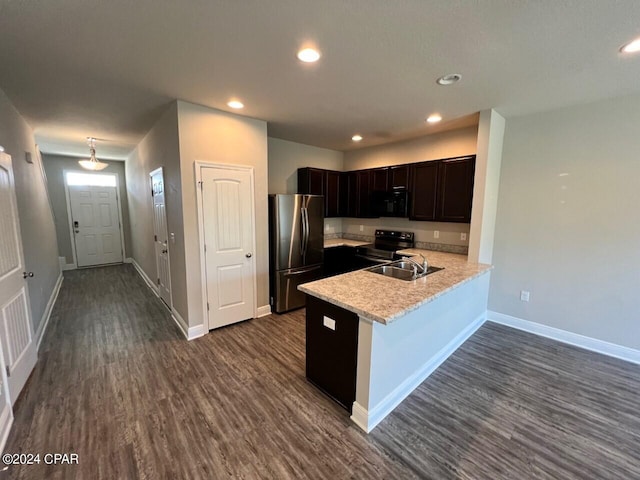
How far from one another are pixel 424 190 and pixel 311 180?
1898 millimetres

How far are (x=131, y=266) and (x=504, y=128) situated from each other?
27.3 ft

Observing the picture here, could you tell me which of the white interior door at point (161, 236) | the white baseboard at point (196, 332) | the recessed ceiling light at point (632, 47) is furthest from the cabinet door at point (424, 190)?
the white interior door at point (161, 236)

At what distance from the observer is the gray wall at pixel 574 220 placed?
9.00 ft

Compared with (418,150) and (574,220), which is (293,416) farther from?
(418,150)

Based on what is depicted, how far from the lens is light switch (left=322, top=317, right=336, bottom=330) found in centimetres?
211

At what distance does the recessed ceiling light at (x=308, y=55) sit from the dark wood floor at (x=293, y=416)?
2.68 m

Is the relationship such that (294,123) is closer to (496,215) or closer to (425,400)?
(496,215)

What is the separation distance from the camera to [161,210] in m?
3.92

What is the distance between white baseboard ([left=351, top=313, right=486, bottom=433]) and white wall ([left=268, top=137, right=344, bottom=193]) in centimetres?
350

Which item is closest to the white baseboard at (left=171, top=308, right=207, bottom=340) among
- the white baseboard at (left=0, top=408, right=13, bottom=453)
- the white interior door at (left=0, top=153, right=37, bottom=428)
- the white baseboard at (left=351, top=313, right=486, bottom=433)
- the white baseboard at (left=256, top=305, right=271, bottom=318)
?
the white baseboard at (left=256, top=305, right=271, bottom=318)

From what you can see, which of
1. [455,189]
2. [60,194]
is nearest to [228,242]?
[455,189]

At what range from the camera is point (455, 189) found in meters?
3.69

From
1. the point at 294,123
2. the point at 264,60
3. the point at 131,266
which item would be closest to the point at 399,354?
the point at 264,60

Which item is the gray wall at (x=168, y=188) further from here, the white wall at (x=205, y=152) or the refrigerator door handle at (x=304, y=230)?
the refrigerator door handle at (x=304, y=230)
